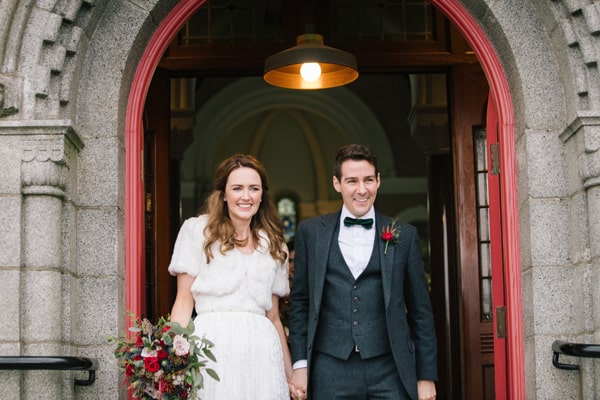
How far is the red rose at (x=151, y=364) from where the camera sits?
15.5 ft

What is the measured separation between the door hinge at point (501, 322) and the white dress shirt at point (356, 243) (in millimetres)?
1343

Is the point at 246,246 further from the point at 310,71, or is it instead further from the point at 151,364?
the point at 310,71

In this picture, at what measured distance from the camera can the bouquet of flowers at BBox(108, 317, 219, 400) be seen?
475cm

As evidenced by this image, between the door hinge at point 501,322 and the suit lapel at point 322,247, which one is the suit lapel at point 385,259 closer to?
the suit lapel at point 322,247

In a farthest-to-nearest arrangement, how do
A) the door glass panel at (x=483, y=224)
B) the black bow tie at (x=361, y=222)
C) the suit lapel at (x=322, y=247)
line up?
the door glass panel at (x=483, y=224), the black bow tie at (x=361, y=222), the suit lapel at (x=322, y=247)

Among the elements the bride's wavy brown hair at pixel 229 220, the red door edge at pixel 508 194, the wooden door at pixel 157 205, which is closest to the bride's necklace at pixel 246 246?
the bride's wavy brown hair at pixel 229 220

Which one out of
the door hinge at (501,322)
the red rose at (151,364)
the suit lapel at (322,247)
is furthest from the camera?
the door hinge at (501,322)

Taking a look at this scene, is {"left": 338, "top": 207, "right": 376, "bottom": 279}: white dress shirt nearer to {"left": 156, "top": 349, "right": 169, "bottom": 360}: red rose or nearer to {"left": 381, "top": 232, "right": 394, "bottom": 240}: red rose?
{"left": 381, "top": 232, "right": 394, "bottom": 240}: red rose

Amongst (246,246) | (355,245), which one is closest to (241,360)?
(246,246)

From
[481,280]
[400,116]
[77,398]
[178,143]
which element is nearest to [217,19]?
[178,143]

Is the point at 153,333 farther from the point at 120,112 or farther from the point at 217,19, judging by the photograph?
the point at 217,19

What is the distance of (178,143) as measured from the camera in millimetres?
9773

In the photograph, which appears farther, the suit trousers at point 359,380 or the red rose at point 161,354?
the suit trousers at point 359,380

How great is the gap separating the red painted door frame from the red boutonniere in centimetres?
103
